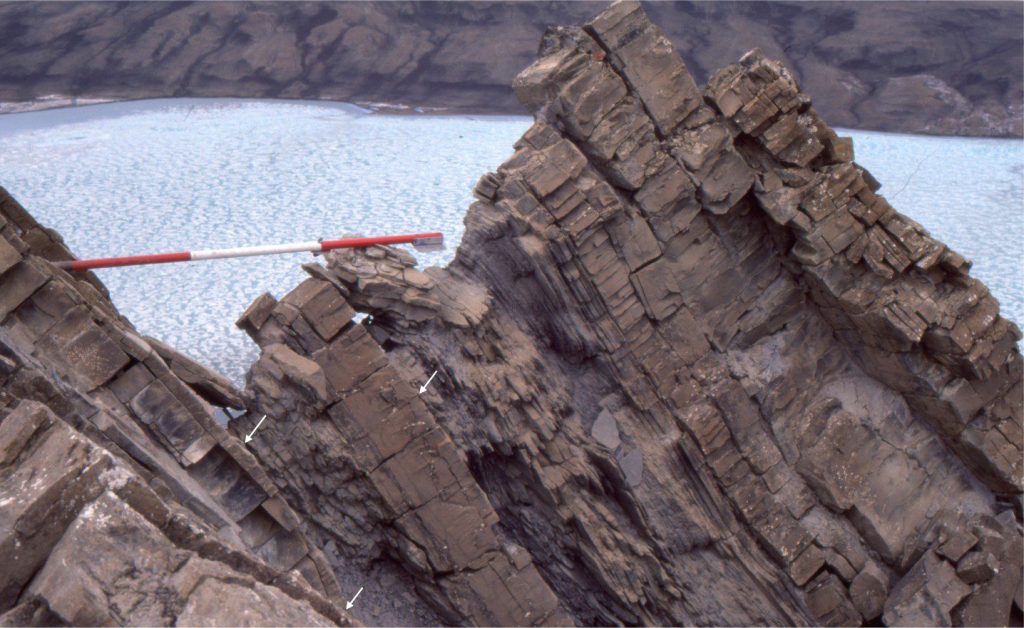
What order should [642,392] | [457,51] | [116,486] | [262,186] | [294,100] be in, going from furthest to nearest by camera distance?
[457,51], [294,100], [262,186], [642,392], [116,486]

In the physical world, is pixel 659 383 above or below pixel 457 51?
below

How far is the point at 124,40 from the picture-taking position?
19.4 m

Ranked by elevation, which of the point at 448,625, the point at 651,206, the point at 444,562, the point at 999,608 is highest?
the point at 651,206

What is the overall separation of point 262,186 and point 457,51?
6762 mm

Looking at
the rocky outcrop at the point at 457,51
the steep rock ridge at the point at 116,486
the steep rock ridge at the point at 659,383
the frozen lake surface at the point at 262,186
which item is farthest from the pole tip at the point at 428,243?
the rocky outcrop at the point at 457,51

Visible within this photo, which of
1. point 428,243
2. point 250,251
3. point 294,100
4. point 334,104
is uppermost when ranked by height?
point 250,251

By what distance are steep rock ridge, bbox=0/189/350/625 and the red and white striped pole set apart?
0.21m

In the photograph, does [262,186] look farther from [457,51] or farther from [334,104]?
[457,51]

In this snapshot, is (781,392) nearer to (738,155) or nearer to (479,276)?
(738,155)

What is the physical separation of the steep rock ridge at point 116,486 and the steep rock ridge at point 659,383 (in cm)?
86

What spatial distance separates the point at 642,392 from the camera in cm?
920

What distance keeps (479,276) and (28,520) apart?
547 centimetres

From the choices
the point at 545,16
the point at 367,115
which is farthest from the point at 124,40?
the point at 545,16

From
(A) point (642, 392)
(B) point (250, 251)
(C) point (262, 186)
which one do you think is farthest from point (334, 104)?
(A) point (642, 392)
